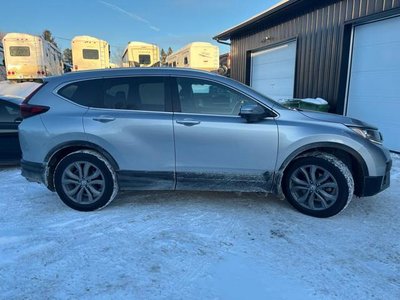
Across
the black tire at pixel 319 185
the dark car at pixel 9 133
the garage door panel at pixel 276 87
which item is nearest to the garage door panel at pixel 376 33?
the garage door panel at pixel 276 87

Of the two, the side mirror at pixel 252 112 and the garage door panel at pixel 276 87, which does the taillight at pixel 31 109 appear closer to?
the side mirror at pixel 252 112

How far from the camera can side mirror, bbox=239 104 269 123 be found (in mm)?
3600

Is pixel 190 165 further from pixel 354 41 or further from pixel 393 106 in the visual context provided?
pixel 354 41

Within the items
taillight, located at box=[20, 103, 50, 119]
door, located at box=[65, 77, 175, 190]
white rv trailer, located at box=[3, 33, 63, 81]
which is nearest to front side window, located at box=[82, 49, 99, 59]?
white rv trailer, located at box=[3, 33, 63, 81]

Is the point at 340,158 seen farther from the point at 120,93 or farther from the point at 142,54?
the point at 142,54

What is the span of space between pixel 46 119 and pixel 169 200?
186 cm

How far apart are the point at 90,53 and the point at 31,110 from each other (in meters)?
19.3

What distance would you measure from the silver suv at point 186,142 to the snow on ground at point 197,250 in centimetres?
33

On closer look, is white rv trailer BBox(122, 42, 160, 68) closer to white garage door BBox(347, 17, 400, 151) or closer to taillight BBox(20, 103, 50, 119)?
white garage door BBox(347, 17, 400, 151)

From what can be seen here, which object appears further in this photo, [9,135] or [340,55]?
[340,55]

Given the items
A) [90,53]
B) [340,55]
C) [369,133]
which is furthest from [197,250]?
[90,53]

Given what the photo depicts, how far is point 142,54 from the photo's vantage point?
23188 mm

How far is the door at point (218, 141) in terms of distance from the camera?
Answer: 3.72 metres

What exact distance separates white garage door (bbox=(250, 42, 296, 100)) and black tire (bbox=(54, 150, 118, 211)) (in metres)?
8.29
